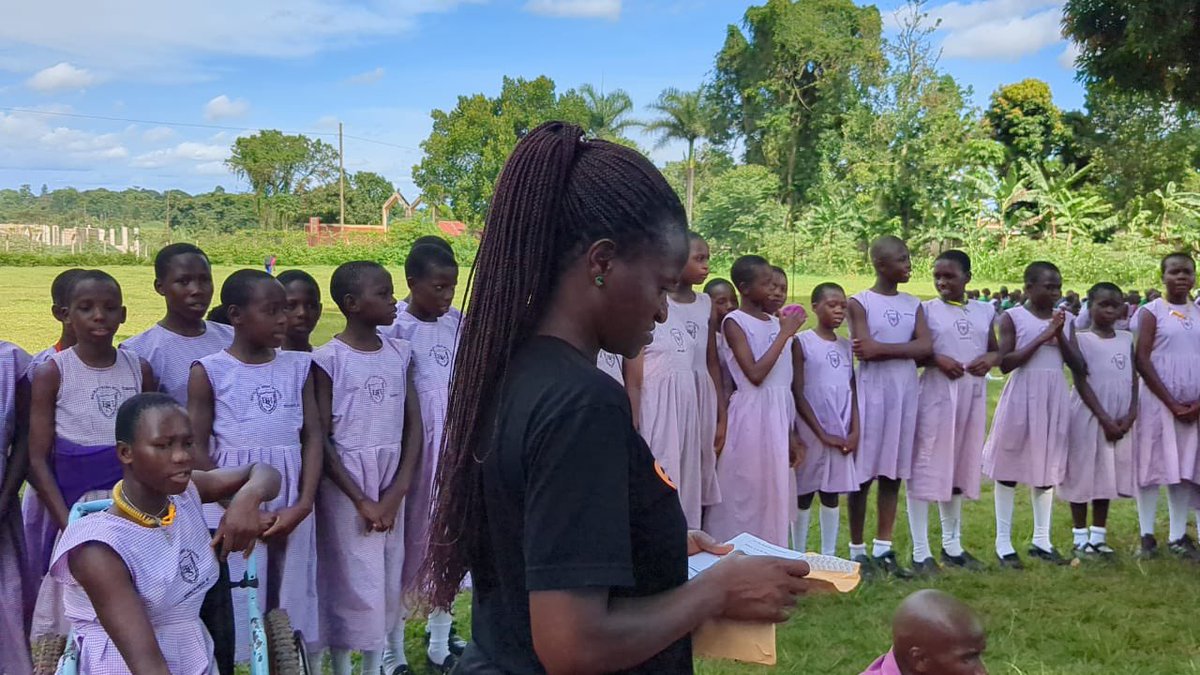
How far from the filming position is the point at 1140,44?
6.13m

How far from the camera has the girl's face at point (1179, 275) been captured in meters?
6.12

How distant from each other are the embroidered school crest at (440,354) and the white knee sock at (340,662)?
132 cm

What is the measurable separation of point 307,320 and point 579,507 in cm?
363

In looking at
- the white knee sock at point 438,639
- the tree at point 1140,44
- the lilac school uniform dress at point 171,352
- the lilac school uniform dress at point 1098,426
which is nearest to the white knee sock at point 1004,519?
the lilac school uniform dress at point 1098,426

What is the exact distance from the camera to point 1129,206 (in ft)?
89.8

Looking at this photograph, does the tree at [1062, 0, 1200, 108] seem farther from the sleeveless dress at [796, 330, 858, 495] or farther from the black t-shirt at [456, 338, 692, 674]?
the black t-shirt at [456, 338, 692, 674]

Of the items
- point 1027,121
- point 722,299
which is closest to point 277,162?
point 1027,121

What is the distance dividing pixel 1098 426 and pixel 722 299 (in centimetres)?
258

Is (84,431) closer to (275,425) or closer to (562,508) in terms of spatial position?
(275,425)

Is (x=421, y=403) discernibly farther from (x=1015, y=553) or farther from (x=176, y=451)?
(x=1015, y=553)

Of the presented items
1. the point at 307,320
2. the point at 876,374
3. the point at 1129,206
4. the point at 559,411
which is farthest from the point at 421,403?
the point at 1129,206

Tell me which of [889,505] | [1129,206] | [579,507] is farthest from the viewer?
[1129,206]

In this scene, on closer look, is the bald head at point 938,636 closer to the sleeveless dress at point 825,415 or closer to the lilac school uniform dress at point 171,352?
the lilac school uniform dress at point 171,352

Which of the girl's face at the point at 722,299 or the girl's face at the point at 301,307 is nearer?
the girl's face at the point at 301,307
